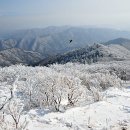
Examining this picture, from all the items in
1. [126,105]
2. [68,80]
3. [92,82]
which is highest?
[68,80]

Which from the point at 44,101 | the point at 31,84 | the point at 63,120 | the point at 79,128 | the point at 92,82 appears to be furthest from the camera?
the point at 92,82

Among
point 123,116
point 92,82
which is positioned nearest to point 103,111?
point 123,116

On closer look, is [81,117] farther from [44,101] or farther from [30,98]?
[30,98]

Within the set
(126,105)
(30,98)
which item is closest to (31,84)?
(30,98)

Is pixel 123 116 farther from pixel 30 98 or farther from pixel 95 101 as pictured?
pixel 30 98

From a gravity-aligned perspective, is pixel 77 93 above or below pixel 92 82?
above

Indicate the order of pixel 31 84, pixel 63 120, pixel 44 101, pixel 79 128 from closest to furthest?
1. pixel 79 128
2. pixel 63 120
3. pixel 44 101
4. pixel 31 84

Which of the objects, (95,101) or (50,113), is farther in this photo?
(95,101)
